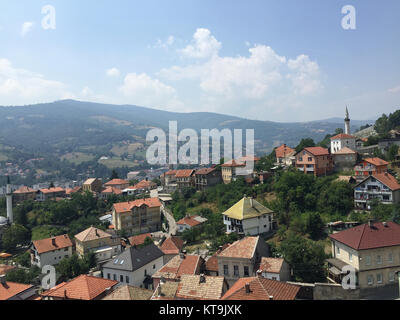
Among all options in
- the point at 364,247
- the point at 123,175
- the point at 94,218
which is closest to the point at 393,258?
the point at 364,247

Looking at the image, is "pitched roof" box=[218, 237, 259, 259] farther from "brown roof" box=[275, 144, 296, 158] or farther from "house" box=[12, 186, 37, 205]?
"house" box=[12, 186, 37, 205]

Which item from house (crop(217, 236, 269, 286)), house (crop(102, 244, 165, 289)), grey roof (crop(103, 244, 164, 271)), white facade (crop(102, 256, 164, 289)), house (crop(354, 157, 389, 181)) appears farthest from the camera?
house (crop(354, 157, 389, 181))

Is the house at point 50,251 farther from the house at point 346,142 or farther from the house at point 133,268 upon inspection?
the house at point 346,142

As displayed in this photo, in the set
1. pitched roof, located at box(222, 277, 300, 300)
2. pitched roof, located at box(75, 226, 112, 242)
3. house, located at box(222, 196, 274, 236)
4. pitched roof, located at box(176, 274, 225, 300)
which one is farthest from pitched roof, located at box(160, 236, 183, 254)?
pitched roof, located at box(222, 277, 300, 300)

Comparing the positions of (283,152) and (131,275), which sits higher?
(283,152)

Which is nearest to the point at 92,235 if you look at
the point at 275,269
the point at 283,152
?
the point at 275,269

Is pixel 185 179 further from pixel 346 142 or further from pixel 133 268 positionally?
pixel 133 268
